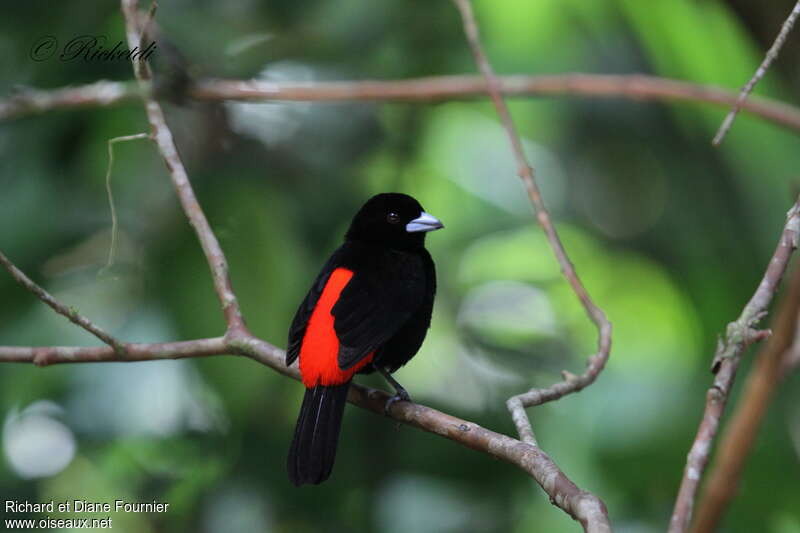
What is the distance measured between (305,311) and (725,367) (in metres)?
1.81

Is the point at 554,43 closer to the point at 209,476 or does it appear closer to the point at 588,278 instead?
the point at 588,278

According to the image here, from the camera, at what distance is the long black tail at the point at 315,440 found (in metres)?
2.71

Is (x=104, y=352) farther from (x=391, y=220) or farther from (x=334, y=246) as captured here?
(x=334, y=246)

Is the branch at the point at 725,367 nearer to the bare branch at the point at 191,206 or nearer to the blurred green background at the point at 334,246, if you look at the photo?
the bare branch at the point at 191,206

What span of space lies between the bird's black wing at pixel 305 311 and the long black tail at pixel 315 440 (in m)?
0.15

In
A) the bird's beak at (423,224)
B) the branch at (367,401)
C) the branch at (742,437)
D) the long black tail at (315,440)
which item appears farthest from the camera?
the bird's beak at (423,224)

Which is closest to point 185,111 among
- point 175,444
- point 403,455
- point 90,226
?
point 90,226

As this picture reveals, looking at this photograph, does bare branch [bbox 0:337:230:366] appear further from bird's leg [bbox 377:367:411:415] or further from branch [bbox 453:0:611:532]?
branch [bbox 453:0:611:532]

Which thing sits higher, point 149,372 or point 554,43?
point 554,43

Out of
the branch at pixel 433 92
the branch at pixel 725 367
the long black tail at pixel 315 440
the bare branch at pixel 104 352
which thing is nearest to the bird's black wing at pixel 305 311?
the long black tail at pixel 315 440

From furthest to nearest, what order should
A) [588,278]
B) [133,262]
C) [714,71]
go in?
[588,278] → [133,262] → [714,71]

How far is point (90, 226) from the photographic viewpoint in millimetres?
3865

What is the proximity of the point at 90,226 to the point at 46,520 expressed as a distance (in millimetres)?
1174

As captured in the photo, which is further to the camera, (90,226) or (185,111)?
(185,111)
